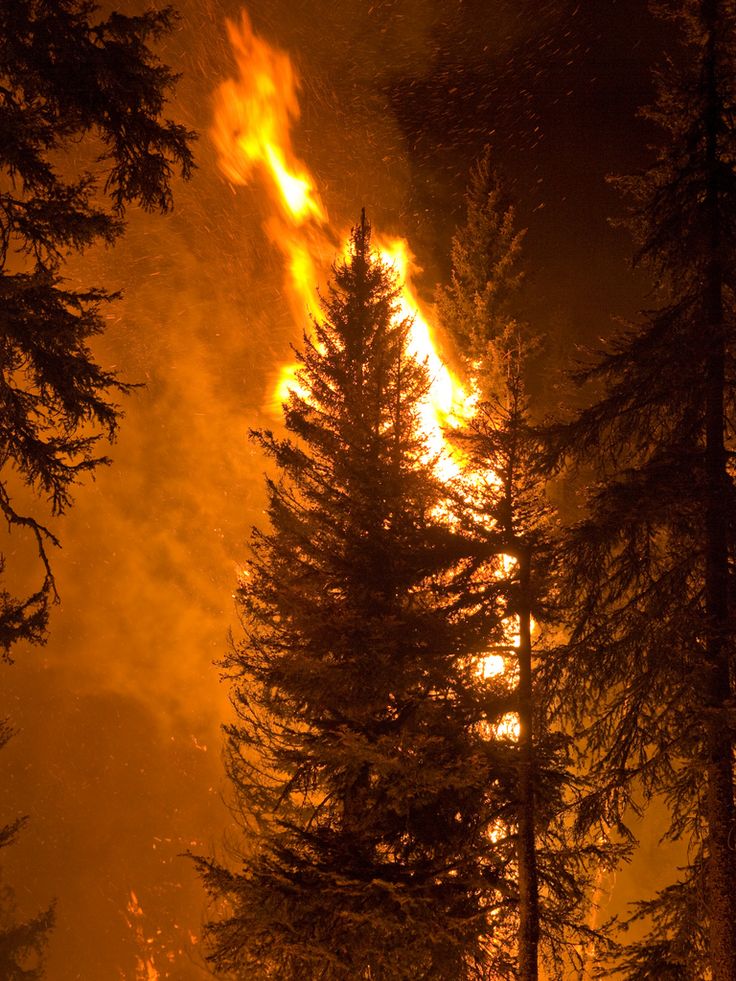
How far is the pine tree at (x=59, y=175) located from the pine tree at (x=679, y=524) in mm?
5532

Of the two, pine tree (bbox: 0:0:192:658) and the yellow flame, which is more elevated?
the yellow flame

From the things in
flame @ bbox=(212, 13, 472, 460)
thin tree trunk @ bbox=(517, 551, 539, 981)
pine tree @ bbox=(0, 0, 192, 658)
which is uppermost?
flame @ bbox=(212, 13, 472, 460)

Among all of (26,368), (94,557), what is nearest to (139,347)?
(94,557)

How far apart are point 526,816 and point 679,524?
378 centimetres

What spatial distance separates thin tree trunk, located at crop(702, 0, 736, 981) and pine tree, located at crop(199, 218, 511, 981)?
228 centimetres

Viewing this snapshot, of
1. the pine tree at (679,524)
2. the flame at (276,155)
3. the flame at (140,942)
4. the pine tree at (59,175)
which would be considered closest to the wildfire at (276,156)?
the flame at (276,155)

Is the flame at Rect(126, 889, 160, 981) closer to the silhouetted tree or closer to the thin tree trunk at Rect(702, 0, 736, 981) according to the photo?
Result: the silhouetted tree

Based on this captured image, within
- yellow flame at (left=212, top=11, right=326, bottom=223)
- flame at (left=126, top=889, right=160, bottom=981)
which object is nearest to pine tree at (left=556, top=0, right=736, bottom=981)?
yellow flame at (left=212, top=11, right=326, bottom=223)

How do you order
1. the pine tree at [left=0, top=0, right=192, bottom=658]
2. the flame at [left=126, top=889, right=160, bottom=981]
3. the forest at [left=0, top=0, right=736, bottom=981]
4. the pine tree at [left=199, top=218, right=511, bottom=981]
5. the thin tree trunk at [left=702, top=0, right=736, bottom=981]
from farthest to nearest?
the flame at [left=126, top=889, right=160, bottom=981] → the pine tree at [left=199, top=218, right=511, bottom=981] → the forest at [left=0, top=0, right=736, bottom=981] → the pine tree at [left=0, top=0, right=192, bottom=658] → the thin tree trunk at [left=702, top=0, right=736, bottom=981]

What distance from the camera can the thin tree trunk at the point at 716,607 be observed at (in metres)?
6.63

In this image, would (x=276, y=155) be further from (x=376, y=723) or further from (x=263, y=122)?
(x=376, y=723)

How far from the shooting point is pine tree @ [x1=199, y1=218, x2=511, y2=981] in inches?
293

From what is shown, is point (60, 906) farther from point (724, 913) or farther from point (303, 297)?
point (724, 913)

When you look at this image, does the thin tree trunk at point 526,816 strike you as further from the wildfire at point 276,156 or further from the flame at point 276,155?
the flame at point 276,155
